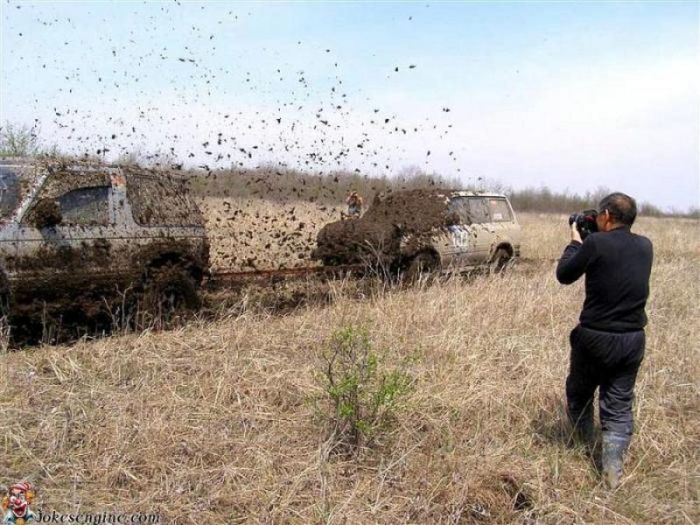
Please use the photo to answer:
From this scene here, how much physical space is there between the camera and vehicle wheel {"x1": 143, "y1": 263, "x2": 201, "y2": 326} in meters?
4.43

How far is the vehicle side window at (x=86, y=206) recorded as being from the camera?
632 cm

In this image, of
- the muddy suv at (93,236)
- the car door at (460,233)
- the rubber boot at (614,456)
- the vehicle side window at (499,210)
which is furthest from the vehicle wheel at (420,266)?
the rubber boot at (614,456)

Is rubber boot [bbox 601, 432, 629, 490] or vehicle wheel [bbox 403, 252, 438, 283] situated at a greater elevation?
vehicle wheel [bbox 403, 252, 438, 283]

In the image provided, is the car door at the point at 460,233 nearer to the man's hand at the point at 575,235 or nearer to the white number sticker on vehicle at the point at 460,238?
the white number sticker on vehicle at the point at 460,238

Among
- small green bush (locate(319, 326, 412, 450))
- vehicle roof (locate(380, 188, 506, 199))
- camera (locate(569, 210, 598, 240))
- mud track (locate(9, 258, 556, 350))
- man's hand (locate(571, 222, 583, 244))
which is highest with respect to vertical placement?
vehicle roof (locate(380, 188, 506, 199))

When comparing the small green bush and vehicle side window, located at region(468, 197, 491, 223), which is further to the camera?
vehicle side window, located at region(468, 197, 491, 223)

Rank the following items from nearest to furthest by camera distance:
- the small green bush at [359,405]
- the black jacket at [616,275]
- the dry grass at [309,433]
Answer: the dry grass at [309,433] < the black jacket at [616,275] < the small green bush at [359,405]

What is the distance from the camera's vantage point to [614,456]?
13.3 feet

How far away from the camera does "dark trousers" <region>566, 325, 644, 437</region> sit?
157 inches

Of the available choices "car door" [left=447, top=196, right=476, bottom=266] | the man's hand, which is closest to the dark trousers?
the man's hand

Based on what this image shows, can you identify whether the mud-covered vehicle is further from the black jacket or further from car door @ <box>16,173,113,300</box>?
the black jacket

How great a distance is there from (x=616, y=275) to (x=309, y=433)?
243 cm

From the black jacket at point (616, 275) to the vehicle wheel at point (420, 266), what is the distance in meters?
5.56

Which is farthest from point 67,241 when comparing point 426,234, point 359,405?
point 426,234
